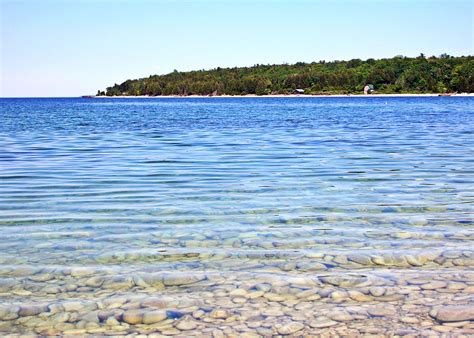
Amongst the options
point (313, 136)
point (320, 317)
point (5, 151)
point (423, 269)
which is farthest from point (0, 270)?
point (313, 136)

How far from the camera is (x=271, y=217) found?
10398 mm

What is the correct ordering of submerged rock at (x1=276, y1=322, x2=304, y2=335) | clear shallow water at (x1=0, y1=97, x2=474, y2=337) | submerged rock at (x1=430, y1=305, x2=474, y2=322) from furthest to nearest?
clear shallow water at (x1=0, y1=97, x2=474, y2=337) < submerged rock at (x1=430, y1=305, x2=474, y2=322) < submerged rock at (x1=276, y1=322, x2=304, y2=335)

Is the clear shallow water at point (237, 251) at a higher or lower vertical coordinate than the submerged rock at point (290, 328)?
higher

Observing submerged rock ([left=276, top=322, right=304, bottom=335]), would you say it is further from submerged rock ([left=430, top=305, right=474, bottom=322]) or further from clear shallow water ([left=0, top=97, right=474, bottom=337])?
submerged rock ([left=430, top=305, right=474, bottom=322])

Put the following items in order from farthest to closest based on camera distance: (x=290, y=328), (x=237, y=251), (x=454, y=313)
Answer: (x=237, y=251)
(x=454, y=313)
(x=290, y=328)

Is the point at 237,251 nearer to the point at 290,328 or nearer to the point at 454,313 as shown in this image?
the point at 290,328

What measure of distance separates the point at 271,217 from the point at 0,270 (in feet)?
15.1

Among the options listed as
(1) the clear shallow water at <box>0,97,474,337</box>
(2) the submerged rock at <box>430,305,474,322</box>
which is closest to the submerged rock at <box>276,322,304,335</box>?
(1) the clear shallow water at <box>0,97,474,337</box>

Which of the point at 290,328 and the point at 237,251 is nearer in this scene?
the point at 290,328

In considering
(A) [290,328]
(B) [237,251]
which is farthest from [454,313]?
(B) [237,251]

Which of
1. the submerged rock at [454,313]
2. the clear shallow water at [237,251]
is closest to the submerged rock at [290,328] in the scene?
the clear shallow water at [237,251]

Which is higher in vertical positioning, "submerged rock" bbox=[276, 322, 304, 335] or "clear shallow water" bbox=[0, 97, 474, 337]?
"clear shallow water" bbox=[0, 97, 474, 337]

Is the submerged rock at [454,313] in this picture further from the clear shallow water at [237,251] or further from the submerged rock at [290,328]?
the submerged rock at [290,328]

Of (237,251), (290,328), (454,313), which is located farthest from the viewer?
(237,251)
